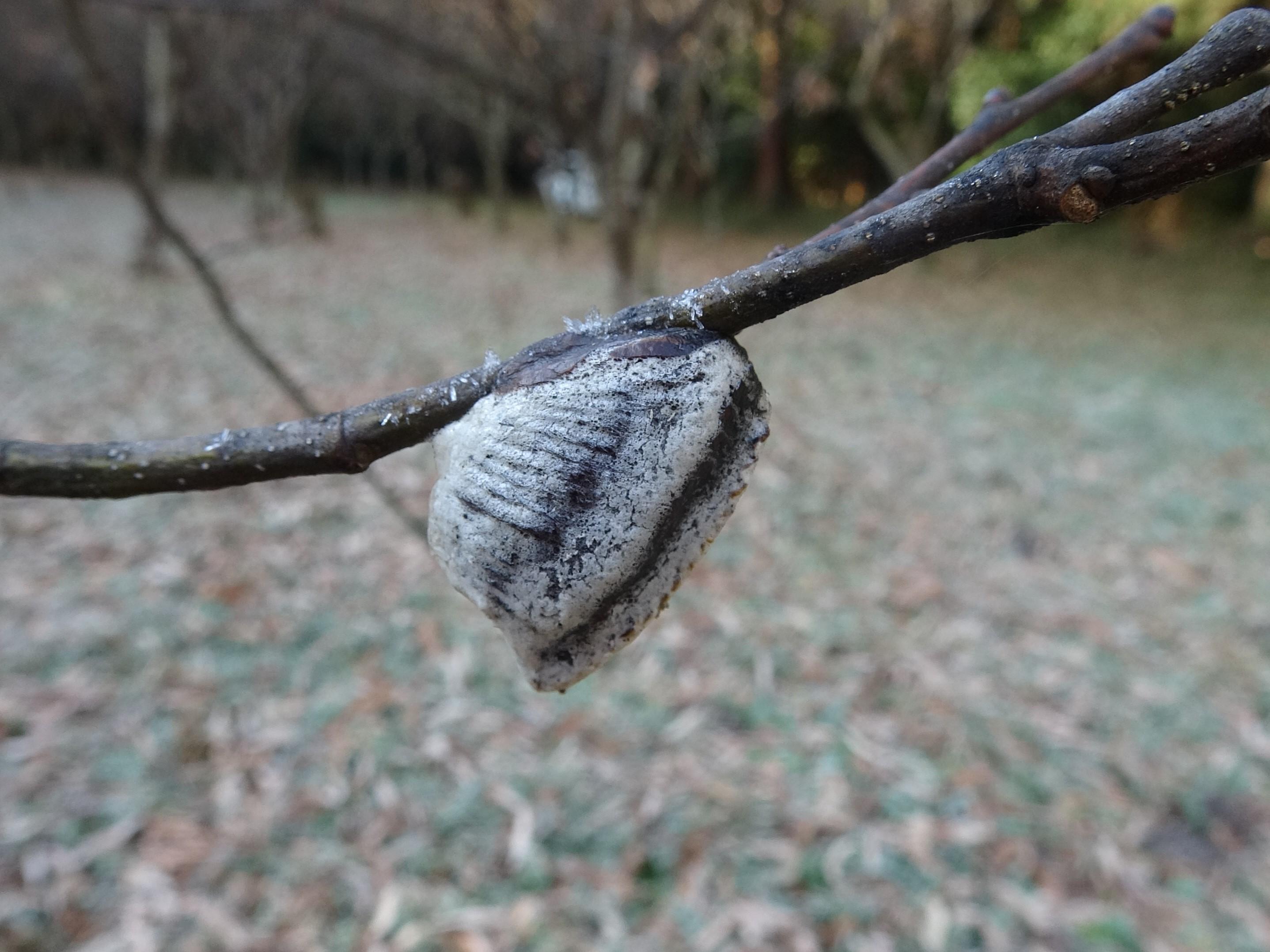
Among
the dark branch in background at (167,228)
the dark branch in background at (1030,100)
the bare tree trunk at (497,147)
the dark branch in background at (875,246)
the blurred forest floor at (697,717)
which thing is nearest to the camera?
the dark branch in background at (875,246)

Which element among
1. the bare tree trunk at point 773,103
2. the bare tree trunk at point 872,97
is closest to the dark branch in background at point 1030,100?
the bare tree trunk at point 773,103

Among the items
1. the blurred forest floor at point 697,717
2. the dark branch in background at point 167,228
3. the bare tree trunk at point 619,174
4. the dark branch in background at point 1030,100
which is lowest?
the blurred forest floor at point 697,717

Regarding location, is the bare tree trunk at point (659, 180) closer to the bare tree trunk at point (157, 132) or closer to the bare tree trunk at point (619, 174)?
the bare tree trunk at point (619, 174)

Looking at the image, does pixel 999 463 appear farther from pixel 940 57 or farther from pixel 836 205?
pixel 836 205

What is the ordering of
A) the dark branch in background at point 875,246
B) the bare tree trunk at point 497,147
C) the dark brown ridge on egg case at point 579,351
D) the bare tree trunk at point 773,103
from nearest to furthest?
the dark branch in background at point 875,246 → the dark brown ridge on egg case at point 579,351 → the bare tree trunk at point 773,103 → the bare tree trunk at point 497,147

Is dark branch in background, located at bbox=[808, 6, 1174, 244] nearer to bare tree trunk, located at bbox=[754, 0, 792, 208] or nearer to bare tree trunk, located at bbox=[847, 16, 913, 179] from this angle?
bare tree trunk, located at bbox=[754, 0, 792, 208]

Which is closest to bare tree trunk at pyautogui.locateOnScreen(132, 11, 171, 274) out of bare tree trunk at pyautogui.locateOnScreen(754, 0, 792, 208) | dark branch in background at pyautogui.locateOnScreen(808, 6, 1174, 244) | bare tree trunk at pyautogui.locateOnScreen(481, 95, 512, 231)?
bare tree trunk at pyautogui.locateOnScreen(481, 95, 512, 231)

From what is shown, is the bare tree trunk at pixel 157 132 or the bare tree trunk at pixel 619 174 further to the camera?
the bare tree trunk at pixel 157 132

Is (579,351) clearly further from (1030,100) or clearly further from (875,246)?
(1030,100)
